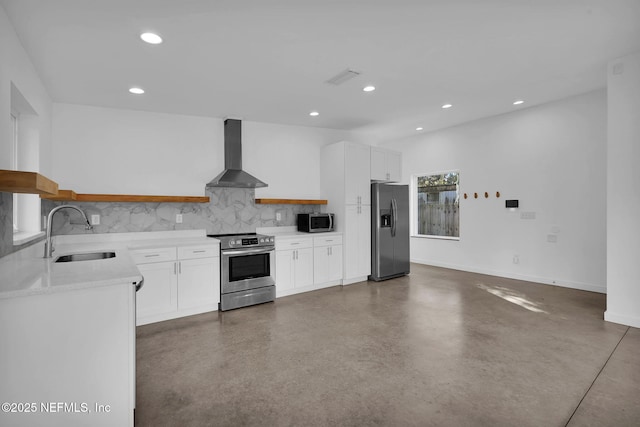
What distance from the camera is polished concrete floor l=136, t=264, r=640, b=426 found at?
1.98m

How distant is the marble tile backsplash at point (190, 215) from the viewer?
Result: 12.8ft

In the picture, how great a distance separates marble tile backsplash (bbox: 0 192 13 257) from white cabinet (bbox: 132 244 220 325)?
4.17 feet

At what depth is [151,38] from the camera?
102 inches

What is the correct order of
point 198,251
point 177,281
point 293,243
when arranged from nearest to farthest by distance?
point 177,281 → point 198,251 → point 293,243

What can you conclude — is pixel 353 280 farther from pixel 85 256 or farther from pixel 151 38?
pixel 151 38

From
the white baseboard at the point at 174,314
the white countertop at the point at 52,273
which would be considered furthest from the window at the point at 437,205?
the white countertop at the point at 52,273

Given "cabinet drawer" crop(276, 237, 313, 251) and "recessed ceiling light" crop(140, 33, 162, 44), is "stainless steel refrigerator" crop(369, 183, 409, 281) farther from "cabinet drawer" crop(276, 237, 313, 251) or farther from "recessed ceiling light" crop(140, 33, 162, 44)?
"recessed ceiling light" crop(140, 33, 162, 44)

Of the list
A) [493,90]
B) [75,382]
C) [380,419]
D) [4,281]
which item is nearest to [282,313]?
[380,419]

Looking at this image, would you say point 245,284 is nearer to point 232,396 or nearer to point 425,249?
point 232,396

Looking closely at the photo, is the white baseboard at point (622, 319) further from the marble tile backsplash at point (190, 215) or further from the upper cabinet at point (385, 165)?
the marble tile backsplash at point (190, 215)

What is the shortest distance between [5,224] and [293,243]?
10.1 ft

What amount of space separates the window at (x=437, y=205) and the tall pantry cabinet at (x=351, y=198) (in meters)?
1.97

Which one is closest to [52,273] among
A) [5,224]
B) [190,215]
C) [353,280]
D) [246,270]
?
[5,224]

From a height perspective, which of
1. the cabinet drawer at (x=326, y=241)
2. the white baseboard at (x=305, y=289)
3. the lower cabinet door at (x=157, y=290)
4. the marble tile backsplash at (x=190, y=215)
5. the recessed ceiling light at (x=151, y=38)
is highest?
the recessed ceiling light at (x=151, y=38)
